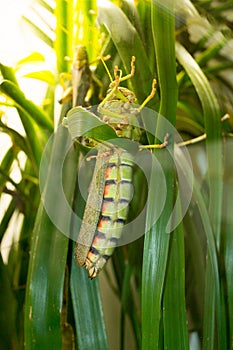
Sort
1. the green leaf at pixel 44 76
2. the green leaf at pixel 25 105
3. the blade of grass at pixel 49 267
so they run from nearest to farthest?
the blade of grass at pixel 49 267 → the green leaf at pixel 25 105 → the green leaf at pixel 44 76

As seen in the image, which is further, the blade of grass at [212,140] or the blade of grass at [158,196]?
the blade of grass at [212,140]

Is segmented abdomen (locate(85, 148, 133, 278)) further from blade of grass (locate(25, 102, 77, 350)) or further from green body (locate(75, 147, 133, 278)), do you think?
blade of grass (locate(25, 102, 77, 350))

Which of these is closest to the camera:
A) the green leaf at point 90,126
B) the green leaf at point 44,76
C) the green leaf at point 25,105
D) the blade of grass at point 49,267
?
the green leaf at point 90,126

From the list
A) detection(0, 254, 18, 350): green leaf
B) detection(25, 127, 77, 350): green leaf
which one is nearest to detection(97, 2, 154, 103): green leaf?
detection(25, 127, 77, 350): green leaf

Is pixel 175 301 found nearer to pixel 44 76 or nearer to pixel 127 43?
pixel 127 43

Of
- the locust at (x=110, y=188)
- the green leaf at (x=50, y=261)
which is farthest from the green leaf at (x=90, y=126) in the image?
the green leaf at (x=50, y=261)

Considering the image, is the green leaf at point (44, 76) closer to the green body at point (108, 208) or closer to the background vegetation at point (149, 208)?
the background vegetation at point (149, 208)

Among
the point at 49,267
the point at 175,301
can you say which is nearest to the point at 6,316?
the point at 49,267

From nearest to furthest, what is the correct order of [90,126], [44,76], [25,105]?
[90,126] → [25,105] → [44,76]
